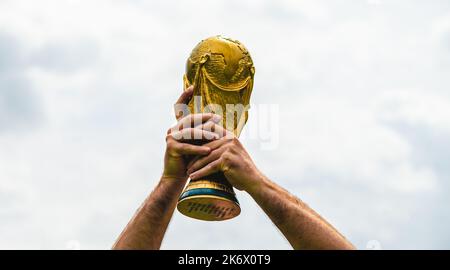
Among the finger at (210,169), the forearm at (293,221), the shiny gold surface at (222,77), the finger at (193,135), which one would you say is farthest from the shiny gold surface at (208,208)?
the shiny gold surface at (222,77)

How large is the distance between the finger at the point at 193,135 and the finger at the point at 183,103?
2.19 feet

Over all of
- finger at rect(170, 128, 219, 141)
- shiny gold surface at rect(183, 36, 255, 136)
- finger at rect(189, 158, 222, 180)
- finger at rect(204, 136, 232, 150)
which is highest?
shiny gold surface at rect(183, 36, 255, 136)

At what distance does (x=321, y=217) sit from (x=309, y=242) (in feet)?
1.16

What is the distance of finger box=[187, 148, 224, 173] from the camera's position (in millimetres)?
5512

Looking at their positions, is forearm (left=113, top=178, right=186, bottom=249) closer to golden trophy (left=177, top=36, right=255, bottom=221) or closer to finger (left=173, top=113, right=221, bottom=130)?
golden trophy (left=177, top=36, right=255, bottom=221)

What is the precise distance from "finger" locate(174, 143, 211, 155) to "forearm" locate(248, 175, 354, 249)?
478 mm

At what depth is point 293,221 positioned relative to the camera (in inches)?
218

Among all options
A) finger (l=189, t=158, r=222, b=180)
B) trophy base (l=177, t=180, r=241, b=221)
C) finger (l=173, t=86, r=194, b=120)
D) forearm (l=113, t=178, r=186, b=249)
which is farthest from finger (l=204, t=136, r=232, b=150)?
finger (l=173, t=86, r=194, b=120)

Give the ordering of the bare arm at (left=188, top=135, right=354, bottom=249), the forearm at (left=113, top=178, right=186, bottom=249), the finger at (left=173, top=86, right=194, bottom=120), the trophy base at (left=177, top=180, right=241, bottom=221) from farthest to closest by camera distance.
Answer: the finger at (left=173, top=86, right=194, bottom=120) → the forearm at (left=113, top=178, right=186, bottom=249) → the trophy base at (left=177, top=180, right=241, bottom=221) → the bare arm at (left=188, top=135, right=354, bottom=249)

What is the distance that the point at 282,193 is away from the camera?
5.61 m

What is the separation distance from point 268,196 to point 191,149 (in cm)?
72

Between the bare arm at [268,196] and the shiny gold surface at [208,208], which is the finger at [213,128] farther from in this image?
the shiny gold surface at [208,208]

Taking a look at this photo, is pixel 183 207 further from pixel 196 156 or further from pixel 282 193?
pixel 282 193

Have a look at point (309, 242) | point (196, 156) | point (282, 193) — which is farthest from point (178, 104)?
point (309, 242)
